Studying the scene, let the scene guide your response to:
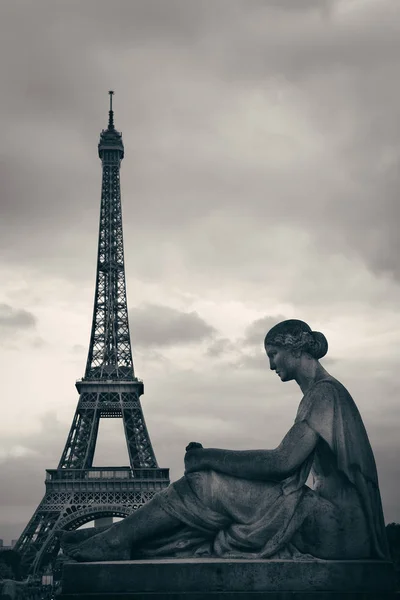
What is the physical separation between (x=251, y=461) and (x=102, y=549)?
58.0 inches

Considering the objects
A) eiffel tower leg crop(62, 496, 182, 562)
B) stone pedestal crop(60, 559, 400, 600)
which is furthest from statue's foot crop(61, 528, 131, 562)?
stone pedestal crop(60, 559, 400, 600)

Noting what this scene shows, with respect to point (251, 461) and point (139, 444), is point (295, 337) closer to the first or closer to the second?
point (251, 461)

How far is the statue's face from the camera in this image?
9211 mm

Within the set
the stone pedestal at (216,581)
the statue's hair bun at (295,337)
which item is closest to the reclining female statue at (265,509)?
the stone pedestal at (216,581)

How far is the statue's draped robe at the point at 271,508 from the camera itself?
8352mm

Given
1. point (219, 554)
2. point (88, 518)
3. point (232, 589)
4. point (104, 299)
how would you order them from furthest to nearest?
1. point (104, 299)
2. point (88, 518)
3. point (219, 554)
4. point (232, 589)

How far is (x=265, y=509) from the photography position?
8.46 meters

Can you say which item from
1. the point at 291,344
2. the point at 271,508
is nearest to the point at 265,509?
the point at 271,508

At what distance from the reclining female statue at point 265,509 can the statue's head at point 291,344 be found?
66cm

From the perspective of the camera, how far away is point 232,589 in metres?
7.92

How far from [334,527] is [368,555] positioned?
435 mm

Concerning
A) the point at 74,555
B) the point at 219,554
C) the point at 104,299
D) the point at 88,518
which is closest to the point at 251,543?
the point at 219,554

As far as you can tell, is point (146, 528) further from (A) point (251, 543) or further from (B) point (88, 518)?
(B) point (88, 518)

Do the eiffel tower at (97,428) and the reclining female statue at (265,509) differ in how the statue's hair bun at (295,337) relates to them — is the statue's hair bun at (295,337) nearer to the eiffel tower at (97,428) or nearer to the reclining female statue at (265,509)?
the reclining female statue at (265,509)
